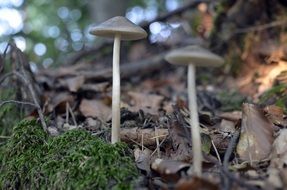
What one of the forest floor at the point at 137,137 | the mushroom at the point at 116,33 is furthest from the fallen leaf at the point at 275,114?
the mushroom at the point at 116,33

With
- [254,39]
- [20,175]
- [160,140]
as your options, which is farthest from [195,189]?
[254,39]

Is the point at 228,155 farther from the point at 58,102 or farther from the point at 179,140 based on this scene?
the point at 58,102

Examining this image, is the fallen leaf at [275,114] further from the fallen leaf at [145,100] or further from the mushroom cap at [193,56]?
the fallen leaf at [145,100]

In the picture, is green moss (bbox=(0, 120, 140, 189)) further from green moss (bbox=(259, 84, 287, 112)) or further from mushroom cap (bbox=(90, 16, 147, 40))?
green moss (bbox=(259, 84, 287, 112))

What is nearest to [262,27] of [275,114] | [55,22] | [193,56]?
[275,114]

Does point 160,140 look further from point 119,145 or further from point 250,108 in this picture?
point 250,108
